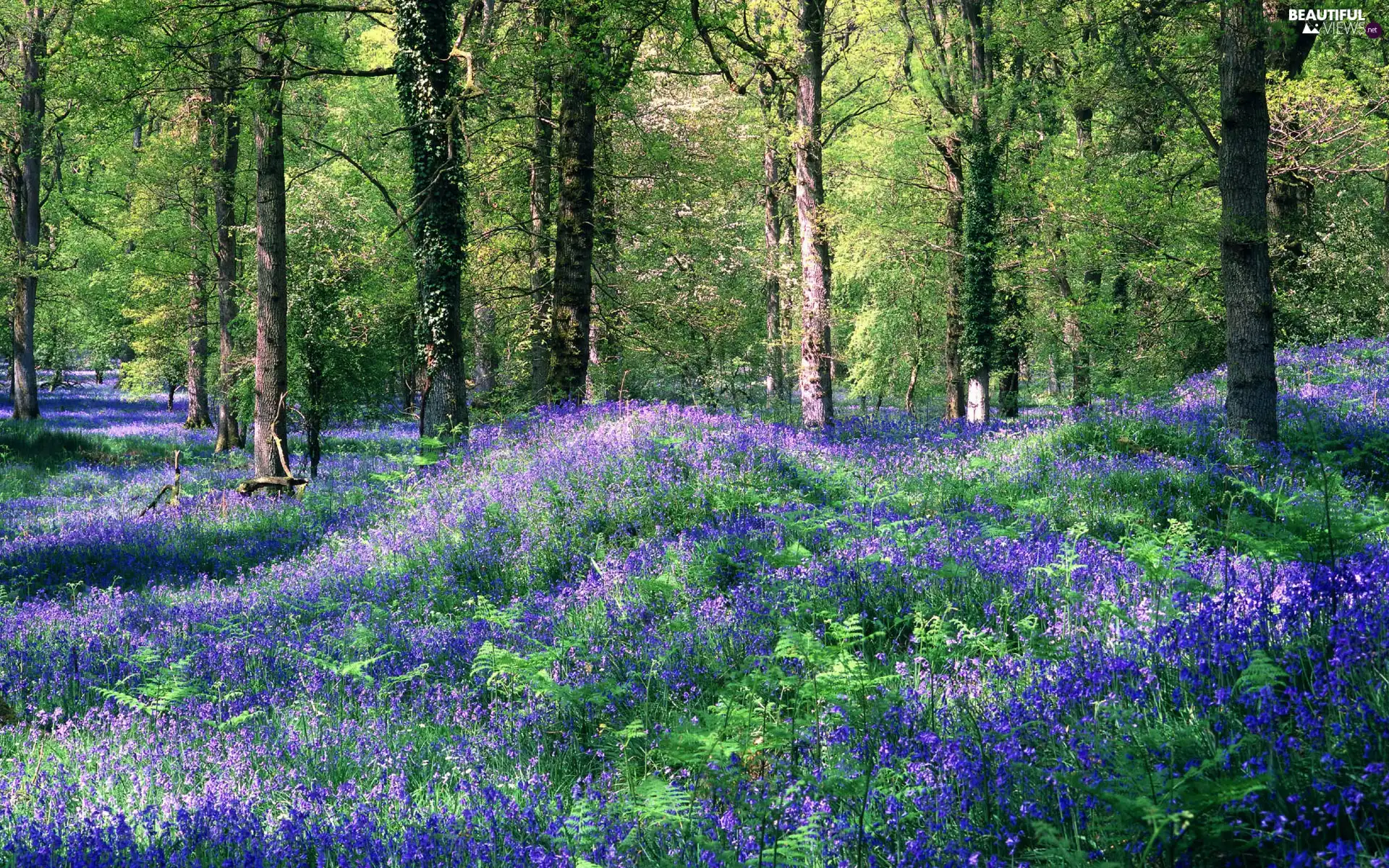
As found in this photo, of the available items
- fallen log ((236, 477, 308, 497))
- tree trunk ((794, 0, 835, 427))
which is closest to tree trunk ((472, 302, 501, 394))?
fallen log ((236, 477, 308, 497))

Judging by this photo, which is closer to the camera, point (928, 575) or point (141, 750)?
point (141, 750)

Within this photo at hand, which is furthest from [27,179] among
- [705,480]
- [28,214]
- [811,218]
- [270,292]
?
[705,480]

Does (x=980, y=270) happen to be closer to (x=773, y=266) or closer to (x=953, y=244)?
(x=953, y=244)

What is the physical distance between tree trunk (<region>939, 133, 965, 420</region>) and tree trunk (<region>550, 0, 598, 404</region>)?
939 cm

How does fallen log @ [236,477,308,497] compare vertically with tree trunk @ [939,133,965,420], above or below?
below

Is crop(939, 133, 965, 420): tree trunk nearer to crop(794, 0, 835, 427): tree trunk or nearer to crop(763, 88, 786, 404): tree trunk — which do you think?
crop(763, 88, 786, 404): tree trunk

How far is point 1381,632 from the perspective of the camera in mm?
2938

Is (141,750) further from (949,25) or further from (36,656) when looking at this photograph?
(949,25)

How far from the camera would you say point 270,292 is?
13125 millimetres

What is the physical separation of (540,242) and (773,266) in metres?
9.50

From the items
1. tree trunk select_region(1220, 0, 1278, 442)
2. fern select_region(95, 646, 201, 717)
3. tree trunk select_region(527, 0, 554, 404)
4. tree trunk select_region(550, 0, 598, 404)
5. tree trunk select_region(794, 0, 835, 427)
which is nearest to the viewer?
fern select_region(95, 646, 201, 717)

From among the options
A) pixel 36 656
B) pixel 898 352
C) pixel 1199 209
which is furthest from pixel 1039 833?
pixel 898 352

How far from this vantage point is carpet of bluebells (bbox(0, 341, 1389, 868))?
2533 millimetres

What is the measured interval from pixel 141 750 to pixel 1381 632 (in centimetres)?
515
